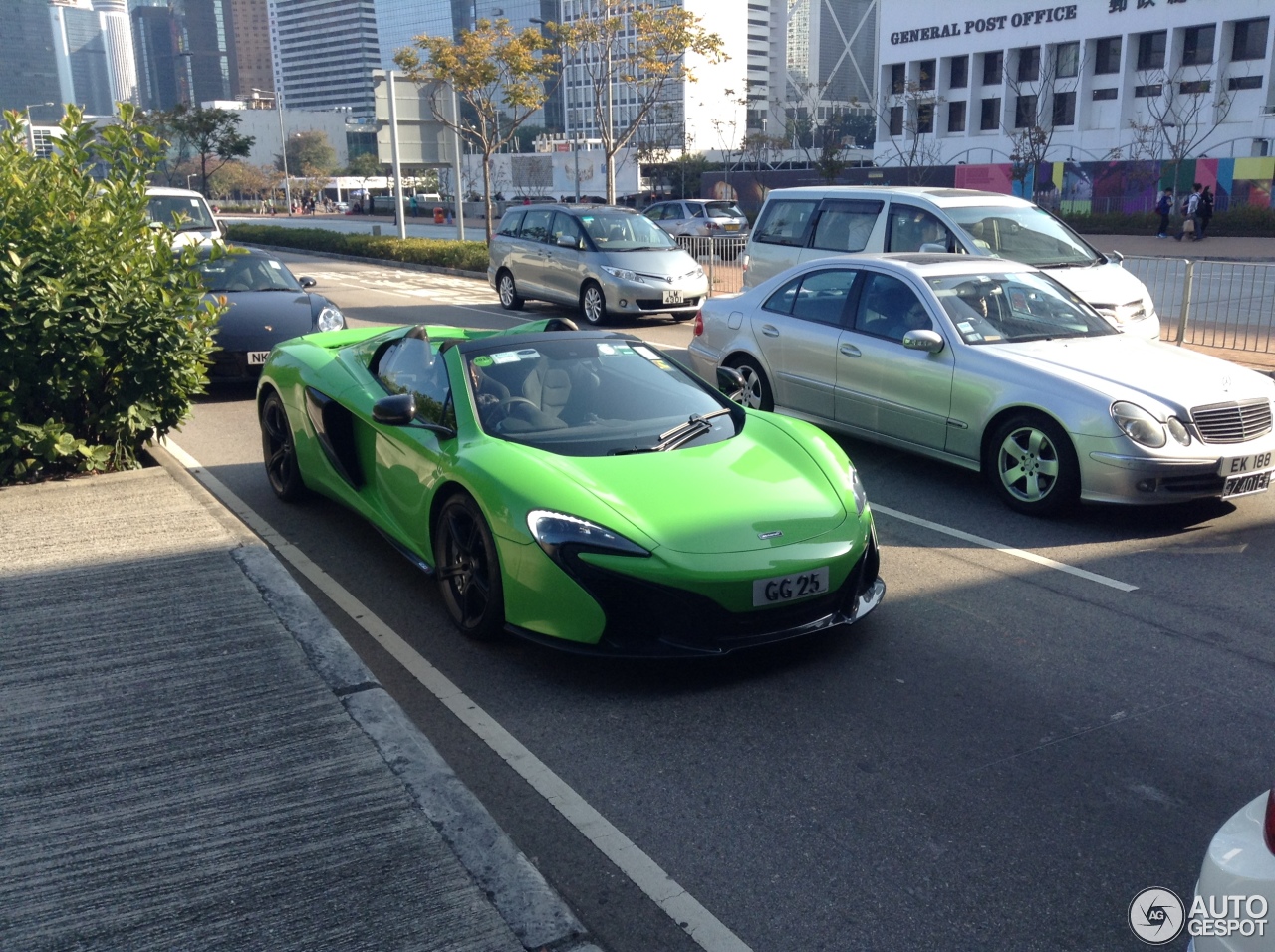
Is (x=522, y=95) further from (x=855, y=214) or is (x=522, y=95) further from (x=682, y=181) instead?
(x=682, y=181)

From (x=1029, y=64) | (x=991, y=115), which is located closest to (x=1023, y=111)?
(x=1029, y=64)

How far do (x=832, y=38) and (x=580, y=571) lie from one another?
193 meters

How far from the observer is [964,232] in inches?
462

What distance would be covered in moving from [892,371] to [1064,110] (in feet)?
225

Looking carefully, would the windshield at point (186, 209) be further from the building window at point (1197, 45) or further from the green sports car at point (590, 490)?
the building window at point (1197, 45)

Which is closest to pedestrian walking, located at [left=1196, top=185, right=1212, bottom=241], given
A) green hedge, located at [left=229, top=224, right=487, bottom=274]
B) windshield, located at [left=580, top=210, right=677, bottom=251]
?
green hedge, located at [left=229, top=224, right=487, bottom=274]

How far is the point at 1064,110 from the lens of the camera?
68.9m

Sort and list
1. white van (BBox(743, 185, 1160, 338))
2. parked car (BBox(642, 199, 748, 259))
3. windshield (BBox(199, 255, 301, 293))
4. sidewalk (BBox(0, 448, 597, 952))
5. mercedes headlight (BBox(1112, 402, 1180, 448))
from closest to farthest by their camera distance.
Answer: sidewalk (BBox(0, 448, 597, 952)) < mercedes headlight (BBox(1112, 402, 1180, 448)) < white van (BBox(743, 185, 1160, 338)) < windshield (BBox(199, 255, 301, 293)) < parked car (BBox(642, 199, 748, 259))

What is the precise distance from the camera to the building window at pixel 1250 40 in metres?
58.4

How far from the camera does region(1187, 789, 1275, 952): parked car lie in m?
2.22

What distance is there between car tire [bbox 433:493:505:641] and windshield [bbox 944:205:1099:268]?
316 inches

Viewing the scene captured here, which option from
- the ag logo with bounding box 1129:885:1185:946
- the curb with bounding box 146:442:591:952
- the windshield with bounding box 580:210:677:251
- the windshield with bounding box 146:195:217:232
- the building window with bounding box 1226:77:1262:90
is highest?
the building window with bounding box 1226:77:1262:90

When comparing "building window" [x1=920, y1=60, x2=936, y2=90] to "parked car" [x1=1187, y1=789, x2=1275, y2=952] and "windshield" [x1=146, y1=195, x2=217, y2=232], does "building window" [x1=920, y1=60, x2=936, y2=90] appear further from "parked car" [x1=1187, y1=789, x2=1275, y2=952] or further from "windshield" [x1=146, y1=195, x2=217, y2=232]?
"parked car" [x1=1187, y1=789, x2=1275, y2=952]

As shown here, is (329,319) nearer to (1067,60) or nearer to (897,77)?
(1067,60)
